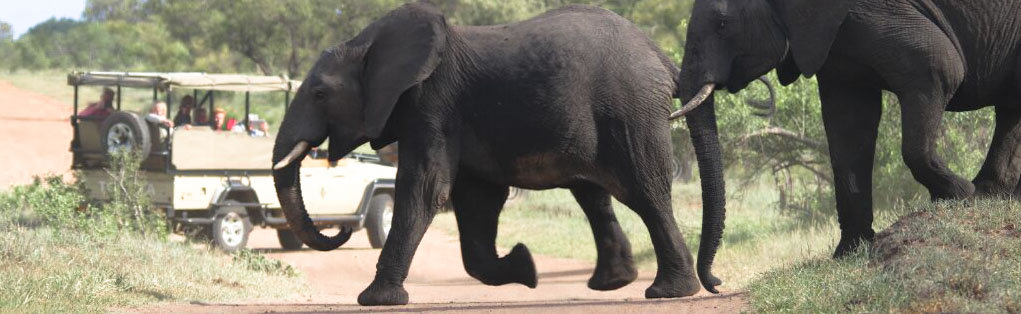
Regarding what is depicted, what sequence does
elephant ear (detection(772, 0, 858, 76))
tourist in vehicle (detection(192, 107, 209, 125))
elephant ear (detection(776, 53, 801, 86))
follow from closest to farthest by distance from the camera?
elephant ear (detection(772, 0, 858, 76)) → elephant ear (detection(776, 53, 801, 86)) → tourist in vehicle (detection(192, 107, 209, 125))

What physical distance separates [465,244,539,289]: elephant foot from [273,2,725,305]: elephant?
809 millimetres

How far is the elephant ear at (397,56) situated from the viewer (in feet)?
32.9

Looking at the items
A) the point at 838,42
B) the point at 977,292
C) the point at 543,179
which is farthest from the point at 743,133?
the point at 977,292

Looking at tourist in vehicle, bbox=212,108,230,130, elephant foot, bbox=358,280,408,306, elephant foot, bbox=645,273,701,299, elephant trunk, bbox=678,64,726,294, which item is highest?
elephant trunk, bbox=678,64,726,294

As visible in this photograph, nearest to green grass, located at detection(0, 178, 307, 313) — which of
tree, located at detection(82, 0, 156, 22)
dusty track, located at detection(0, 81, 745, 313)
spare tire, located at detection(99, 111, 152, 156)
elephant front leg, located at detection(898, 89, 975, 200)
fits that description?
dusty track, located at detection(0, 81, 745, 313)

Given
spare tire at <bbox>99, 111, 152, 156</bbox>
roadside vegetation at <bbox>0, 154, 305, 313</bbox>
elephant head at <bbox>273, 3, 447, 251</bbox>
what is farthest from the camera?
spare tire at <bbox>99, 111, 152, 156</bbox>

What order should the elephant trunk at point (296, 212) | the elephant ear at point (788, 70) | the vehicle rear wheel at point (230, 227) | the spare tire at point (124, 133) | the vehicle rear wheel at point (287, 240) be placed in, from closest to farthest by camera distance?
the elephant ear at point (788, 70) → the elephant trunk at point (296, 212) → the spare tire at point (124, 133) → the vehicle rear wheel at point (230, 227) → the vehicle rear wheel at point (287, 240)

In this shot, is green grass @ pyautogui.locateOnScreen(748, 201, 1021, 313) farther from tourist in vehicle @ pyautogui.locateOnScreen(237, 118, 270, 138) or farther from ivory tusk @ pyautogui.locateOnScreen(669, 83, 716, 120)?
tourist in vehicle @ pyautogui.locateOnScreen(237, 118, 270, 138)

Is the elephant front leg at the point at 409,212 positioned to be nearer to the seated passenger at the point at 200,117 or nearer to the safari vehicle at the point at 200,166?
the safari vehicle at the point at 200,166

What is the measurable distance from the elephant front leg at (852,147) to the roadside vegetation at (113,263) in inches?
188

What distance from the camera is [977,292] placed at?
22.6 ft

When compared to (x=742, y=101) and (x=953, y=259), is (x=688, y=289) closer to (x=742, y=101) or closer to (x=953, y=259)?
(x=953, y=259)

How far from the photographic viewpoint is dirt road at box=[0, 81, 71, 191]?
37.6 metres

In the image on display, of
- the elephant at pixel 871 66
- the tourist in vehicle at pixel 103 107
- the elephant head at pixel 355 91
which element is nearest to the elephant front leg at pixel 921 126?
the elephant at pixel 871 66
